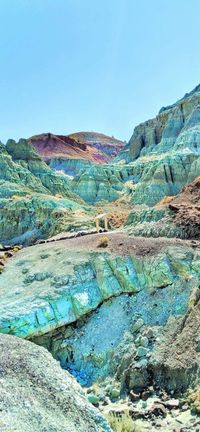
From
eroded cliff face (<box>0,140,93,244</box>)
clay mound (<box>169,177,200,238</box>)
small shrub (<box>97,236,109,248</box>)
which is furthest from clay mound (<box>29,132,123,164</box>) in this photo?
small shrub (<box>97,236,109,248</box>)

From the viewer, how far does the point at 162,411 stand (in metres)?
14.4

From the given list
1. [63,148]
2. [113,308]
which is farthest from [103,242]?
[63,148]

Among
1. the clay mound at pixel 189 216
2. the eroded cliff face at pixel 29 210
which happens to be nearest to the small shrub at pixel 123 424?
the clay mound at pixel 189 216

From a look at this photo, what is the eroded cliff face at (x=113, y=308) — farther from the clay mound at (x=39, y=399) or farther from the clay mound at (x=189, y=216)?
the clay mound at (x=39, y=399)

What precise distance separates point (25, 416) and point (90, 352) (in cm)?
722

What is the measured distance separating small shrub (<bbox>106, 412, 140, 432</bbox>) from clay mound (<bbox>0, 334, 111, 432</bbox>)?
0.97 meters

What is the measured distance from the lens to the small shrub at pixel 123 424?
13.1 m

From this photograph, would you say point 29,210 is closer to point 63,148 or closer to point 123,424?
point 123,424

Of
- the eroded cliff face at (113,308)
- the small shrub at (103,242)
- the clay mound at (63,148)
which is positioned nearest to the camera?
the eroded cliff face at (113,308)

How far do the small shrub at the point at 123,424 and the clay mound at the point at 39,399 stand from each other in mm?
970

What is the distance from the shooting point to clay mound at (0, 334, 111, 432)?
1129 centimetres

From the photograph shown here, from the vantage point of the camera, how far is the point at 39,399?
12242mm

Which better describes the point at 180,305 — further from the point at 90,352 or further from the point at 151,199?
the point at 151,199

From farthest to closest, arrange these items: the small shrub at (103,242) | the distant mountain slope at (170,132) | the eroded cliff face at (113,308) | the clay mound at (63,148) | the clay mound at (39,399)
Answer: the clay mound at (63,148)
the distant mountain slope at (170,132)
the small shrub at (103,242)
the eroded cliff face at (113,308)
the clay mound at (39,399)
